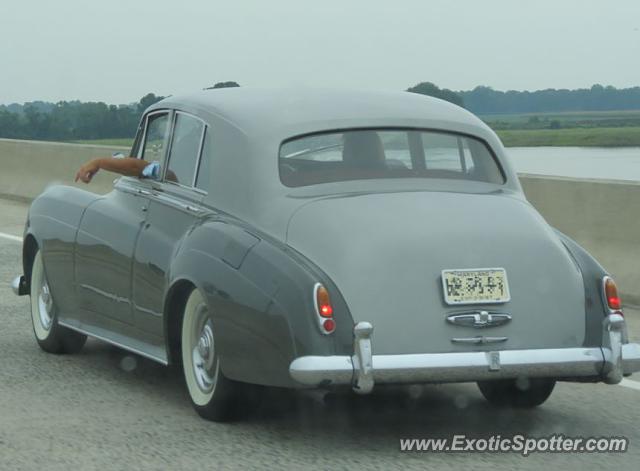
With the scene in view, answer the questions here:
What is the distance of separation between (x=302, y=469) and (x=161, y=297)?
1659 mm

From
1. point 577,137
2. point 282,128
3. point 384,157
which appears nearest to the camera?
point 282,128

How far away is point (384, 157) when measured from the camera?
24.7 feet

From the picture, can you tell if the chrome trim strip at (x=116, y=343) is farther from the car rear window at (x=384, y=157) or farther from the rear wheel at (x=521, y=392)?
the rear wheel at (x=521, y=392)

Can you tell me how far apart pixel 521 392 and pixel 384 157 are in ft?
4.58

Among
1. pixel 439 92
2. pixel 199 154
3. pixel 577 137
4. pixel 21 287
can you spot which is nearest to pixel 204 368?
pixel 199 154

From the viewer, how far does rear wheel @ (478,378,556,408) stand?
25.0 ft

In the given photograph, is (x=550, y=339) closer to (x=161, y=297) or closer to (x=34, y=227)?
(x=161, y=297)

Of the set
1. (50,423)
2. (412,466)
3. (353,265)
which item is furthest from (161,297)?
(412,466)

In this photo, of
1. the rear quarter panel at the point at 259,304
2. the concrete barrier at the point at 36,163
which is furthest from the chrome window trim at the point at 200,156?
the concrete barrier at the point at 36,163

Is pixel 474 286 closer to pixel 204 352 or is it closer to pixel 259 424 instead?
pixel 259 424

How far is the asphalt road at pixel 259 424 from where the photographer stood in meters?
6.38

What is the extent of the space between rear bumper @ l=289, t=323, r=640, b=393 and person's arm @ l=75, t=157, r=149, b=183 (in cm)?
247

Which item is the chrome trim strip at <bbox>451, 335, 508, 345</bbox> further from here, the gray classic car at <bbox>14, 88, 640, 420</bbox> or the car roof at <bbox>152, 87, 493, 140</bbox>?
the car roof at <bbox>152, 87, 493, 140</bbox>

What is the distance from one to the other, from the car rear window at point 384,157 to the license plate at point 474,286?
0.96 metres
